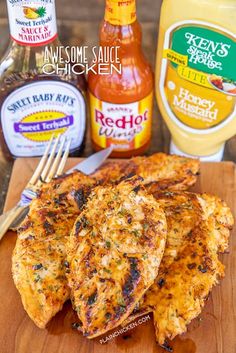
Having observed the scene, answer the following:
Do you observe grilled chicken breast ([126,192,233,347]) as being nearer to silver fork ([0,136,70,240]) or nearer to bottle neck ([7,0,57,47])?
silver fork ([0,136,70,240])

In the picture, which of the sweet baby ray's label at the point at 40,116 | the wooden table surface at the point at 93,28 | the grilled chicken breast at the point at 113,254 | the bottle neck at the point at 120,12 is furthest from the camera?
the wooden table surface at the point at 93,28

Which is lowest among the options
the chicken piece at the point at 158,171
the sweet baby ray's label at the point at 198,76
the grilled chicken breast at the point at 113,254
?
the chicken piece at the point at 158,171

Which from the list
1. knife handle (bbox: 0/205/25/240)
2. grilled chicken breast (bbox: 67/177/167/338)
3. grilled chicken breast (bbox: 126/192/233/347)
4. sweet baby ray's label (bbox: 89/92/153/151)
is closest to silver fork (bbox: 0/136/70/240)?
knife handle (bbox: 0/205/25/240)

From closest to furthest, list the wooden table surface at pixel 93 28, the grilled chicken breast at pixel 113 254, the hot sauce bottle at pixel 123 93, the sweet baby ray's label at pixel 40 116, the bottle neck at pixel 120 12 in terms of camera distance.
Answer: the grilled chicken breast at pixel 113 254 < the bottle neck at pixel 120 12 < the hot sauce bottle at pixel 123 93 < the sweet baby ray's label at pixel 40 116 < the wooden table surface at pixel 93 28

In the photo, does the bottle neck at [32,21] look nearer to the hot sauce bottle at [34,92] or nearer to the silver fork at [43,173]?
the hot sauce bottle at [34,92]

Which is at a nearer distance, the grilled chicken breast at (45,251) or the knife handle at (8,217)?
the grilled chicken breast at (45,251)

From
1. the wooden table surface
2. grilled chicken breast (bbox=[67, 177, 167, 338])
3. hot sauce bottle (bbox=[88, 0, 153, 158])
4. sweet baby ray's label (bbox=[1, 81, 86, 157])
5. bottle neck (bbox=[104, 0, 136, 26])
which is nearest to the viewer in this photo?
grilled chicken breast (bbox=[67, 177, 167, 338])

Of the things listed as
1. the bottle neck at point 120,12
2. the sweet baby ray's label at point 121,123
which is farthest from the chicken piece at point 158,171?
the bottle neck at point 120,12

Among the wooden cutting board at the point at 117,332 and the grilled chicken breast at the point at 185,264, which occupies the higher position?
the grilled chicken breast at the point at 185,264
